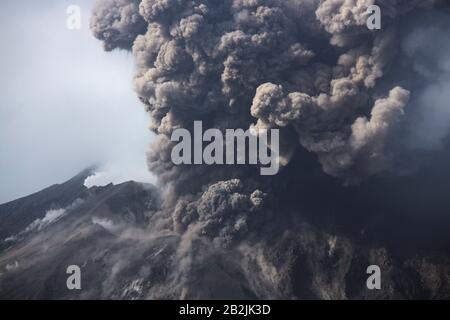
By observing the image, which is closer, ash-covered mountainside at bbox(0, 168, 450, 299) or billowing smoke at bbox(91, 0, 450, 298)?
billowing smoke at bbox(91, 0, 450, 298)

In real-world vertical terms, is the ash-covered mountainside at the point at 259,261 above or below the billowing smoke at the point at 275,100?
below

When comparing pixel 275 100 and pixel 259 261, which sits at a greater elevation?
pixel 275 100

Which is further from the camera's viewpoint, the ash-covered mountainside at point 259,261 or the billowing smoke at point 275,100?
the ash-covered mountainside at point 259,261

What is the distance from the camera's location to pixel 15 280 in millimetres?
33312

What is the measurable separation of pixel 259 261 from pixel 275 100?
11.3 m

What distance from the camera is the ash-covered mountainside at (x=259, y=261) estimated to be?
31391 millimetres

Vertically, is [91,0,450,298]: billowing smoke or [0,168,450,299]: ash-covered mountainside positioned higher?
[91,0,450,298]: billowing smoke

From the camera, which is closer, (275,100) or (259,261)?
(275,100)

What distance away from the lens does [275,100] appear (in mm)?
30828

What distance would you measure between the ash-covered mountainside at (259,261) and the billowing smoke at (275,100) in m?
0.17

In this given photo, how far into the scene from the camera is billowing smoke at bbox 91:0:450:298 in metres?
31.0

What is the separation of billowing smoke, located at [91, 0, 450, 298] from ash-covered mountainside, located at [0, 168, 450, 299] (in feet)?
0.55

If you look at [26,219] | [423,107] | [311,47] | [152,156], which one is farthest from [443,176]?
[26,219]
